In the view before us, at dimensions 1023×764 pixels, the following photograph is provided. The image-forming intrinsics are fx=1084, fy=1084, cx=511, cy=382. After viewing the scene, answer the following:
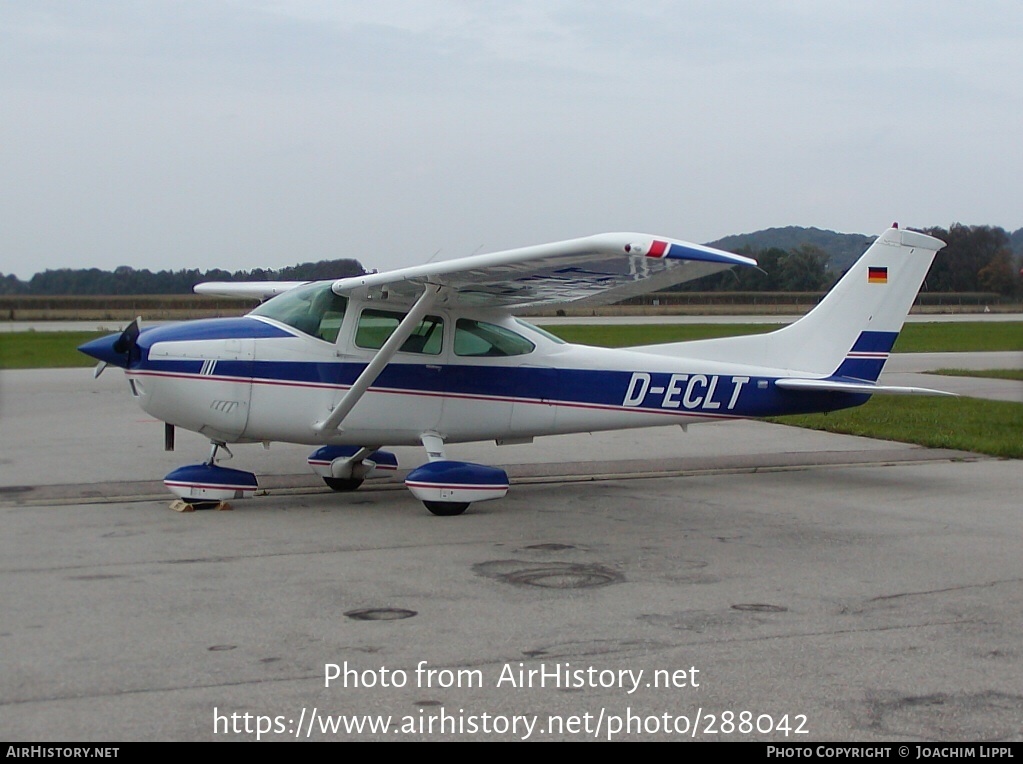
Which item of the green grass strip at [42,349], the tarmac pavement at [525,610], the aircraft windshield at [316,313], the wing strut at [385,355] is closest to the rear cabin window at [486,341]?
the wing strut at [385,355]

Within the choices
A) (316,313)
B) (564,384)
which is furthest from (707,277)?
(316,313)

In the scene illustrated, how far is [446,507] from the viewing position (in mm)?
8969

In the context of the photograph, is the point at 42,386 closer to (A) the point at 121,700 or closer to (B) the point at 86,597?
(B) the point at 86,597

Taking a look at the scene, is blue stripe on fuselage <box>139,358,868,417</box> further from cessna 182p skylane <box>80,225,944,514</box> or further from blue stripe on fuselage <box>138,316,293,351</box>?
blue stripe on fuselage <box>138,316,293,351</box>

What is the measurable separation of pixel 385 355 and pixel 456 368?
1.00m

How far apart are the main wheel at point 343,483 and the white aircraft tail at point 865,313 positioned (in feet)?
13.9

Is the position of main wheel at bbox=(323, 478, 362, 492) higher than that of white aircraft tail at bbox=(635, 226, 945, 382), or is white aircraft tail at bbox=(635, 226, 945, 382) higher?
white aircraft tail at bbox=(635, 226, 945, 382)

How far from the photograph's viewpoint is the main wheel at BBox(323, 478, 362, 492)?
10183 mm

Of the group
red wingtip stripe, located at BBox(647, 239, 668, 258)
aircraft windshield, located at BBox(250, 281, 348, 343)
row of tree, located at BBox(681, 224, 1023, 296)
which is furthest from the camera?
row of tree, located at BBox(681, 224, 1023, 296)

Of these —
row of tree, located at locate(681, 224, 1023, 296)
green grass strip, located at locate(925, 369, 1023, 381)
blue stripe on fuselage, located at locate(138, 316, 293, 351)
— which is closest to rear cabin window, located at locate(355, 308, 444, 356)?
blue stripe on fuselage, located at locate(138, 316, 293, 351)

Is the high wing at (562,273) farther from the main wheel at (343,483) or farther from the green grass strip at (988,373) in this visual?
the green grass strip at (988,373)

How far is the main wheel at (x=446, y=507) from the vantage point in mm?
8891

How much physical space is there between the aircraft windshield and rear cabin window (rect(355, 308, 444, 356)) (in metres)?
0.21
